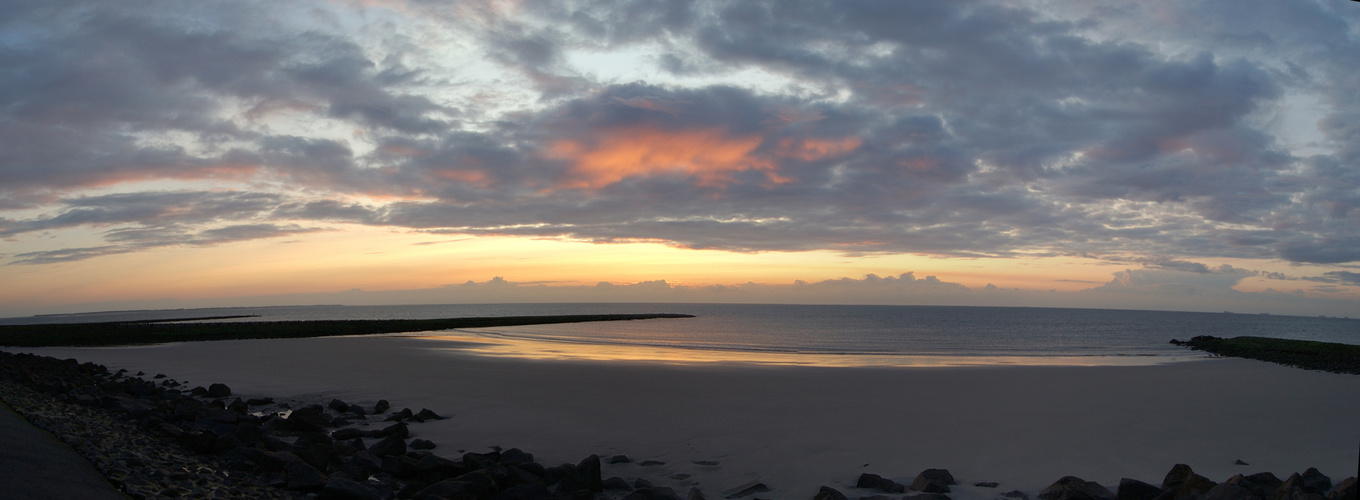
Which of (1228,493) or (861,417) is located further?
(861,417)

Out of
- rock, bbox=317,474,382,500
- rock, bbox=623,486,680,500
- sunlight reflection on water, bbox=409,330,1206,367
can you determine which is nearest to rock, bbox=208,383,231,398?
rock, bbox=317,474,382,500

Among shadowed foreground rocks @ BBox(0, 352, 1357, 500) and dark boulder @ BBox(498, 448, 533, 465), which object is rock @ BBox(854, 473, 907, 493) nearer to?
shadowed foreground rocks @ BBox(0, 352, 1357, 500)

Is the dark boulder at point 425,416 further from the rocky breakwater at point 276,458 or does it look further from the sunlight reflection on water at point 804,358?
the sunlight reflection on water at point 804,358

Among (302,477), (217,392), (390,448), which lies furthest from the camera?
(217,392)

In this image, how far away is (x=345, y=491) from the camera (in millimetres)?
6926

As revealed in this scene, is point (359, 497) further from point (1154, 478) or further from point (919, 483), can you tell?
point (1154, 478)

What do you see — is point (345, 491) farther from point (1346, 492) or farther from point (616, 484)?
point (1346, 492)

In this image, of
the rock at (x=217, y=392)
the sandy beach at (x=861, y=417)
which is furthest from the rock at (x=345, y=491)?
the rock at (x=217, y=392)

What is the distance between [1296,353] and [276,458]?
146ft

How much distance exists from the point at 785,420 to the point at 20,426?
36.6ft

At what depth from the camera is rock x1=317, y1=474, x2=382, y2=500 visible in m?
6.90

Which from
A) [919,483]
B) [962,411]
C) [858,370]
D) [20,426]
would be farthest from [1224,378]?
[20,426]

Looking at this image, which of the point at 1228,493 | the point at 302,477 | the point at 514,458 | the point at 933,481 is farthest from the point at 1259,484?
the point at 302,477

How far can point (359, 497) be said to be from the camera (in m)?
6.93
